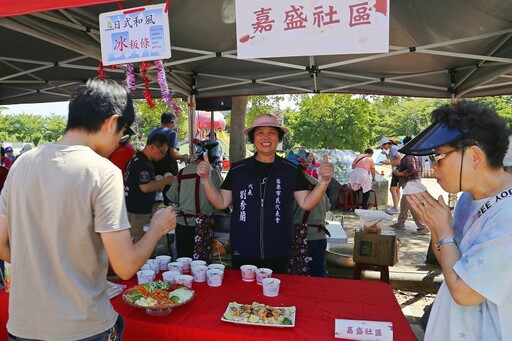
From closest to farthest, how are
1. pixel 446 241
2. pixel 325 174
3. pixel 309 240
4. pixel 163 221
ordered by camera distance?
pixel 446 241 < pixel 163 221 < pixel 325 174 < pixel 309 240

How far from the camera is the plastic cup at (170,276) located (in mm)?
1893

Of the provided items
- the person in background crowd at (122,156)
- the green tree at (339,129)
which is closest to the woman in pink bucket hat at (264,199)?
the person in background crowd at (122,156)

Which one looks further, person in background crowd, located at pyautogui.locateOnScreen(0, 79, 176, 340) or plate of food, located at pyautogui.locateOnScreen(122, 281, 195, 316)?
plate of food, located at pyautogui.locateOnScreen(122, 281, 195, 316)

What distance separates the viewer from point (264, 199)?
2287mm

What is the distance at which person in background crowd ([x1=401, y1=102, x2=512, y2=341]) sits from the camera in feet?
3.34

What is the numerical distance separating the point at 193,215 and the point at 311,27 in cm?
223

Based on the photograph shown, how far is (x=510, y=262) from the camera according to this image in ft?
3.27

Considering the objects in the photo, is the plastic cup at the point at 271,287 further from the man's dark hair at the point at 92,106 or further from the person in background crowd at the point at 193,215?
the person in background crowd at the point at 193,215

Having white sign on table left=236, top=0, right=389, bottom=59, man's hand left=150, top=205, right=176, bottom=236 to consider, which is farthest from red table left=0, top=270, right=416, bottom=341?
white sign on table left=236, top=0, right=389, bottom=59

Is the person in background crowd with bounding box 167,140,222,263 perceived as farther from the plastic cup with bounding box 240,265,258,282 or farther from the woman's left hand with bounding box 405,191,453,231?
the woman's left hand with bounding box 405,191,453,231

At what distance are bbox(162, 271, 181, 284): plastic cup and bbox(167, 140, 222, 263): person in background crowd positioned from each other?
4.69 ft

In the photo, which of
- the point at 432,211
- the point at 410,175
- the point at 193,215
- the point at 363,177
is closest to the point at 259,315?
the point at 432,211

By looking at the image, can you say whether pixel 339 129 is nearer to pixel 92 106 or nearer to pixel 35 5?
pixel 35 5

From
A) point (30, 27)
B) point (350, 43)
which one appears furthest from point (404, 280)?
point (30, 27)
